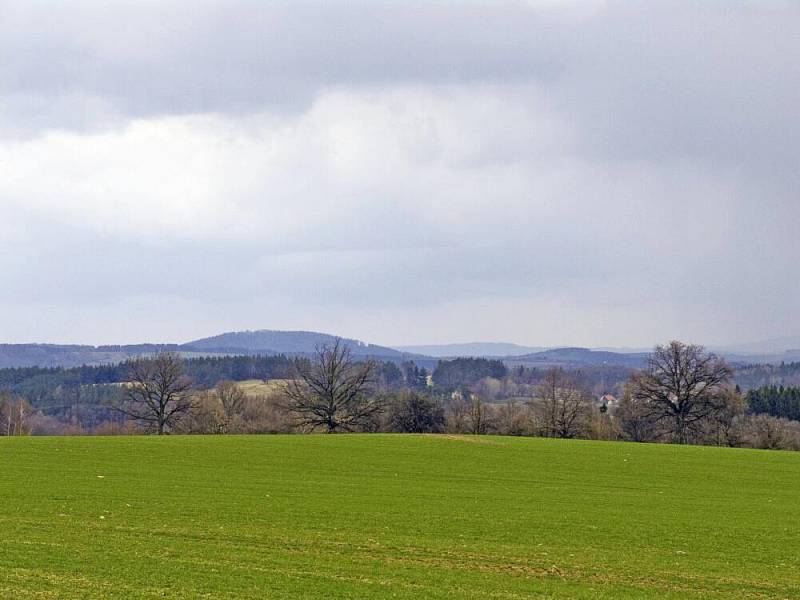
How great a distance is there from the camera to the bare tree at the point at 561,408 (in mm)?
104812

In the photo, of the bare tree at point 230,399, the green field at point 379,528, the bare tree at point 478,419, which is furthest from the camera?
the bare tree at point 230,399

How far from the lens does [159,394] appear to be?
3873 inches

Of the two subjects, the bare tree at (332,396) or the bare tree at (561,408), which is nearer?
the bare tree at (332,396)

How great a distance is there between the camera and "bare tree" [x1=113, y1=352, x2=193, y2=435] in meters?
97.2

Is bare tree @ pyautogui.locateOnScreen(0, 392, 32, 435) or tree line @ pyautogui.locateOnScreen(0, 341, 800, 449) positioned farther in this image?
bare tree @ pyautogui.locateOnScreen(0, 392, 32, 435)

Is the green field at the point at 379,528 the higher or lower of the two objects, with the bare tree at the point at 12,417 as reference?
higher

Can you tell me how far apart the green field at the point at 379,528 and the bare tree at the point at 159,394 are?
42.3 m

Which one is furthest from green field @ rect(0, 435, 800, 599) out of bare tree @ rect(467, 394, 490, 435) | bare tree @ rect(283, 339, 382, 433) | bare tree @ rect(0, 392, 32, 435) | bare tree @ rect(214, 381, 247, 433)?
bare tree @ rect(0, 392, 32, 435)

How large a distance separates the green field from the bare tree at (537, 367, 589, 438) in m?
49.4

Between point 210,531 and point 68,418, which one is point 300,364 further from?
point 68,418

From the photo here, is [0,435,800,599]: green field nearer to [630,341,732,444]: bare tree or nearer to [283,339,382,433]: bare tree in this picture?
[283,339,382,433]: bare tree

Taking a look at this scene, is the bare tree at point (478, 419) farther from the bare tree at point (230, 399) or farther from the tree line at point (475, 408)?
the bare tree at point (230, 399)

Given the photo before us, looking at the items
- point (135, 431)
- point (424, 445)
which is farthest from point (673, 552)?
point (135, 431)

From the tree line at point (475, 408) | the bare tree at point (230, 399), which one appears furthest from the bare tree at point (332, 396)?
the bare tree at point (230, 399)
